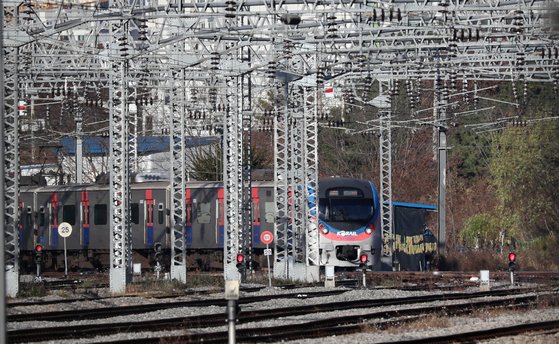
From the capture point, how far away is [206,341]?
703 inches

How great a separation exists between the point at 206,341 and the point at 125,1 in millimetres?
14057

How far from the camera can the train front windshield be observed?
3931 centimetres

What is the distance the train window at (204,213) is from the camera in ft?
140

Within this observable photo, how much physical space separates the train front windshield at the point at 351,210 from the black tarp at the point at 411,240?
23.7ft

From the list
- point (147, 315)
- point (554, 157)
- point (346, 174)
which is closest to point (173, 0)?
point (147, 315)

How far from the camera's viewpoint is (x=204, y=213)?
42781 millimetres

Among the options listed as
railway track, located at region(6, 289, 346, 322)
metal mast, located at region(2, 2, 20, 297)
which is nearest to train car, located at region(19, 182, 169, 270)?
metal mast, located at region(2, 2, 20, 297)

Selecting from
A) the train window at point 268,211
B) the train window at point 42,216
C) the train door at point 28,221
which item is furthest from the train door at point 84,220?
the train window at point 268,211

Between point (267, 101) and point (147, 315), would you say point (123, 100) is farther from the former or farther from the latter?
point (267, 101)

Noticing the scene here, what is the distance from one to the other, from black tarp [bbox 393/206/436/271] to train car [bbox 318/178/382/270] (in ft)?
23.5

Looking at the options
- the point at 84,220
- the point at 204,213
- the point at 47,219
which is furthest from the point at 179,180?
the point at 47,219

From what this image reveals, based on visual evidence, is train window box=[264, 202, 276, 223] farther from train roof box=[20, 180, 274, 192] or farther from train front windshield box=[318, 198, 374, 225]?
train front windshield box=[318, 198, 374, 225]

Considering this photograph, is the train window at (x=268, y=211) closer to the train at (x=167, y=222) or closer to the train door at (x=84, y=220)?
the train at (x=167, y=222)

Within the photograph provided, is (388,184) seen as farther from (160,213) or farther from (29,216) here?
(29,216)
